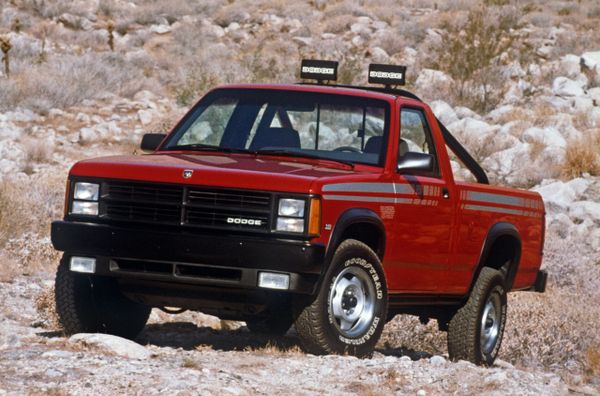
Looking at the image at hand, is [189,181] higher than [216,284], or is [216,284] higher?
[189,181]

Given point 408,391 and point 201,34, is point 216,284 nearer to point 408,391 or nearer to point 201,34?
point 408,391

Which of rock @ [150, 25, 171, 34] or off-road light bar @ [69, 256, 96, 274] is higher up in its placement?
rock @ [150, 25, 171, 34]

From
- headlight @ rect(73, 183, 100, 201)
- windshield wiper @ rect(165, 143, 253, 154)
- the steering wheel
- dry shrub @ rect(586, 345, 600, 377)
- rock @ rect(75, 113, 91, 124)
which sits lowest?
dry shrub @ rect(586, 345, 600, 377)

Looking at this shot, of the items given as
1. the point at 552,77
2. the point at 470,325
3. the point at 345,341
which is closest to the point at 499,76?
the point at 552,77

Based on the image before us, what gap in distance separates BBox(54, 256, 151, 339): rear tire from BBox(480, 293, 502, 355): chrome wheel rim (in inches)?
113

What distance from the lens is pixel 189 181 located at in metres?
7.42

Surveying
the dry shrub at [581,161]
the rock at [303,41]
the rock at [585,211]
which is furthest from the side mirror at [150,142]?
the rock at [303,41]

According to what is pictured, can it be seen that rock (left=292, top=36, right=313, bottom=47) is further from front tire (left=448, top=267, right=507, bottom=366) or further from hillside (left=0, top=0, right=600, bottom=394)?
front tire (left=448, top=267, right=507, bottom=366)

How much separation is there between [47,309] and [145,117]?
625 inches

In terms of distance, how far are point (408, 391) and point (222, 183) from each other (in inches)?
61.7

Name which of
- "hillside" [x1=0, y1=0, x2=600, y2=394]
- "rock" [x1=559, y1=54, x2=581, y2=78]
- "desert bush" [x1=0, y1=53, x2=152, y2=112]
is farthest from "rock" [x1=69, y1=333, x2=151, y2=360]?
"rock" [x1=559, y1=54, x2=581, y2=78]

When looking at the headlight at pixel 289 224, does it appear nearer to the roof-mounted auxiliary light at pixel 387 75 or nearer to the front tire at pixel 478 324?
the roof-mounted auxiliary light at pixel 387 75

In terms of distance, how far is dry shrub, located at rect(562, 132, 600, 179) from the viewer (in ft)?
66.7

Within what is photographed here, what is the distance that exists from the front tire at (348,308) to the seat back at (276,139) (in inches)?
40.7
